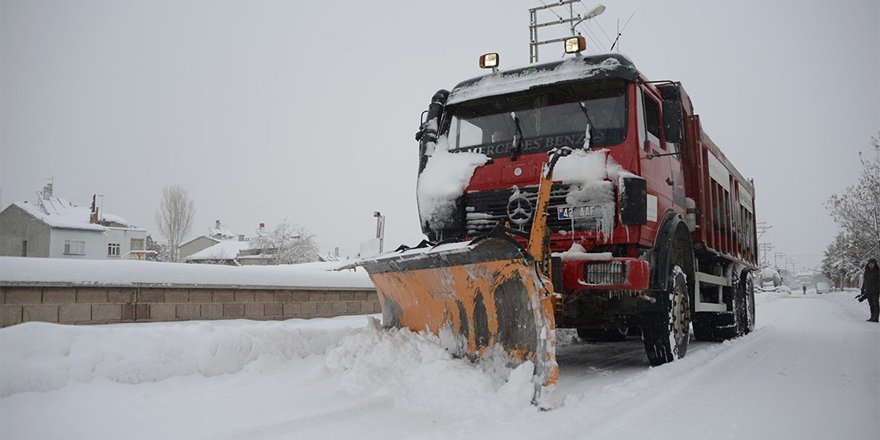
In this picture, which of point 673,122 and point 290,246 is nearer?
point 673,122

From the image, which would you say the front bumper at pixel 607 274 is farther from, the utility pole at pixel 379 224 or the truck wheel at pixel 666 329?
the utility pole at pixel 379 224

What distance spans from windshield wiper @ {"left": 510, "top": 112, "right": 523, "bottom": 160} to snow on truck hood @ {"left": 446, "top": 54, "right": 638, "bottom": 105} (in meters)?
0.27

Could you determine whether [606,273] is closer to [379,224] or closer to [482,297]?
[482,297]

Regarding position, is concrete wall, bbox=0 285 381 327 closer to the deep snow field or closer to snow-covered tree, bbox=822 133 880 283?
the deep snow field

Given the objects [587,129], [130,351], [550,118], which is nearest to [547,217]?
[587,129]

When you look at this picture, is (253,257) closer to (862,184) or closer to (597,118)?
(862,184)

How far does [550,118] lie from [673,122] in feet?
4.03

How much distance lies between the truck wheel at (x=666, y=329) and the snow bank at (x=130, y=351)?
3.43 metres

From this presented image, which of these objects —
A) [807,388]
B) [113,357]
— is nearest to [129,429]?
[113,357]

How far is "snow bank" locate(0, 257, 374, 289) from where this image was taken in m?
4.70

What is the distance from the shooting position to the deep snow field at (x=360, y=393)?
A: 11.2ft

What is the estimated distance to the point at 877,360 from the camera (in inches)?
243

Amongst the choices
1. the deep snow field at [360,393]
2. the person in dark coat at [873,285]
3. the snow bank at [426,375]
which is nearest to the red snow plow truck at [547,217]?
the snow bank at [426,375]

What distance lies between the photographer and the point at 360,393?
427cm
